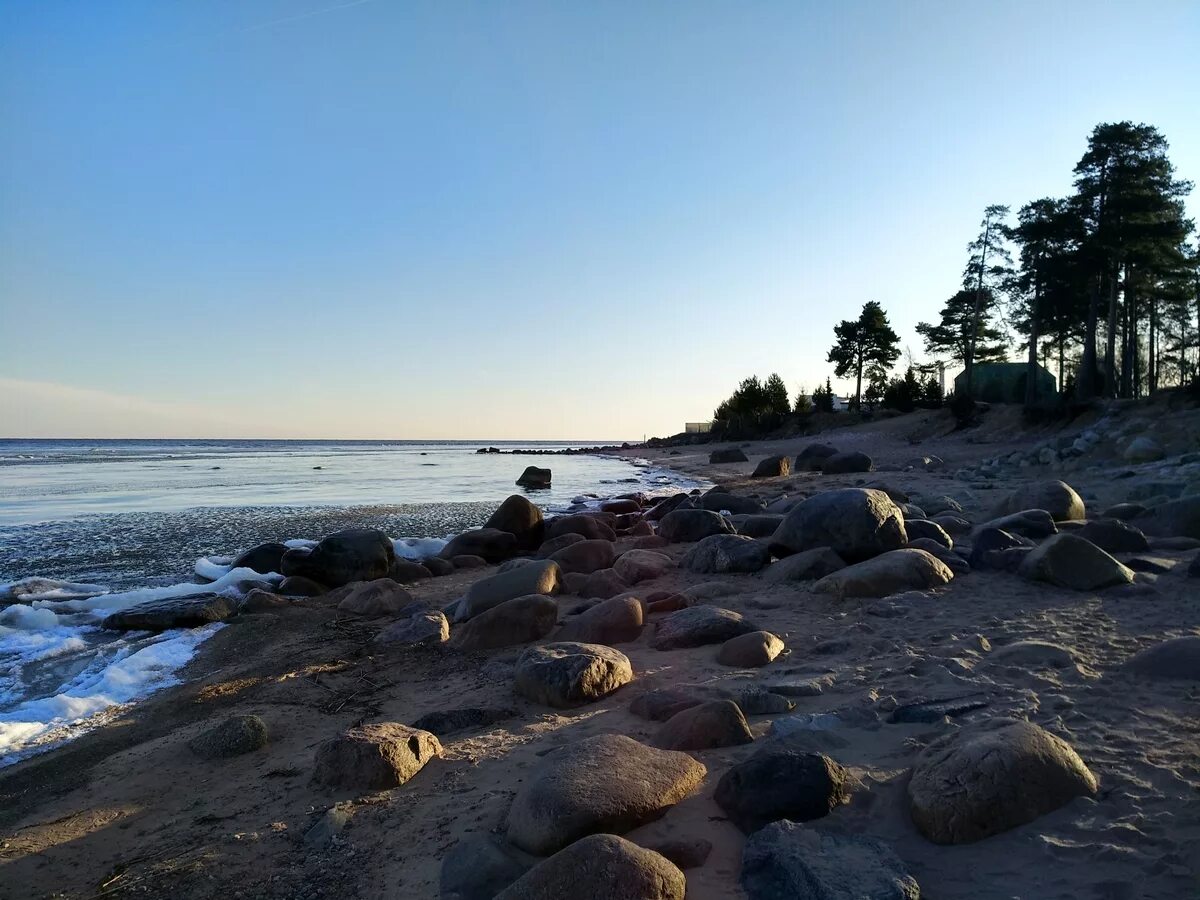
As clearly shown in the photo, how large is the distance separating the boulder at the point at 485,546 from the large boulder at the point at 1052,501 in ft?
23.1

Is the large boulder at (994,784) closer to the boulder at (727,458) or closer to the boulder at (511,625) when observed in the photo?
the boulder at (511,625)

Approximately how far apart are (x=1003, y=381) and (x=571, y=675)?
39.0m

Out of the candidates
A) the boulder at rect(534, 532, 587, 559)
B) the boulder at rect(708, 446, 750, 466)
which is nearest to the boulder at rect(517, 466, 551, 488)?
the boulder at rect(708, 446, 750, 466)

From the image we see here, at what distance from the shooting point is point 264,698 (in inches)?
198

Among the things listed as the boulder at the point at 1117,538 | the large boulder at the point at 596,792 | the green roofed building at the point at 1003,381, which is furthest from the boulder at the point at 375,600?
the green roofed building at the point at 1003,381

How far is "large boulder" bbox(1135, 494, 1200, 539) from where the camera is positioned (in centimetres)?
705

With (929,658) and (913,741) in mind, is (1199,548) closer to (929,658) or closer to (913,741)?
(929,658)

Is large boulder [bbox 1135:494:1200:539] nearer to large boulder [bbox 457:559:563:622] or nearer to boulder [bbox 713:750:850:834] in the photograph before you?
large boulder [bbox 457:559:563:622]

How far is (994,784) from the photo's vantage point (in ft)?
7.98

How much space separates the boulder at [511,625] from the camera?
565 cm

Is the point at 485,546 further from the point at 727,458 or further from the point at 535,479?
the point at 727,458

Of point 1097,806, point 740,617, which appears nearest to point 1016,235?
point 740,617

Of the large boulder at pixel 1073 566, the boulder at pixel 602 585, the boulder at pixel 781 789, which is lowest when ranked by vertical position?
the boulder at pixel 602 585

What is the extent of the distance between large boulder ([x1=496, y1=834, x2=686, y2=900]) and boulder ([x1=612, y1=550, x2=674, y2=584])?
499 centimetres
